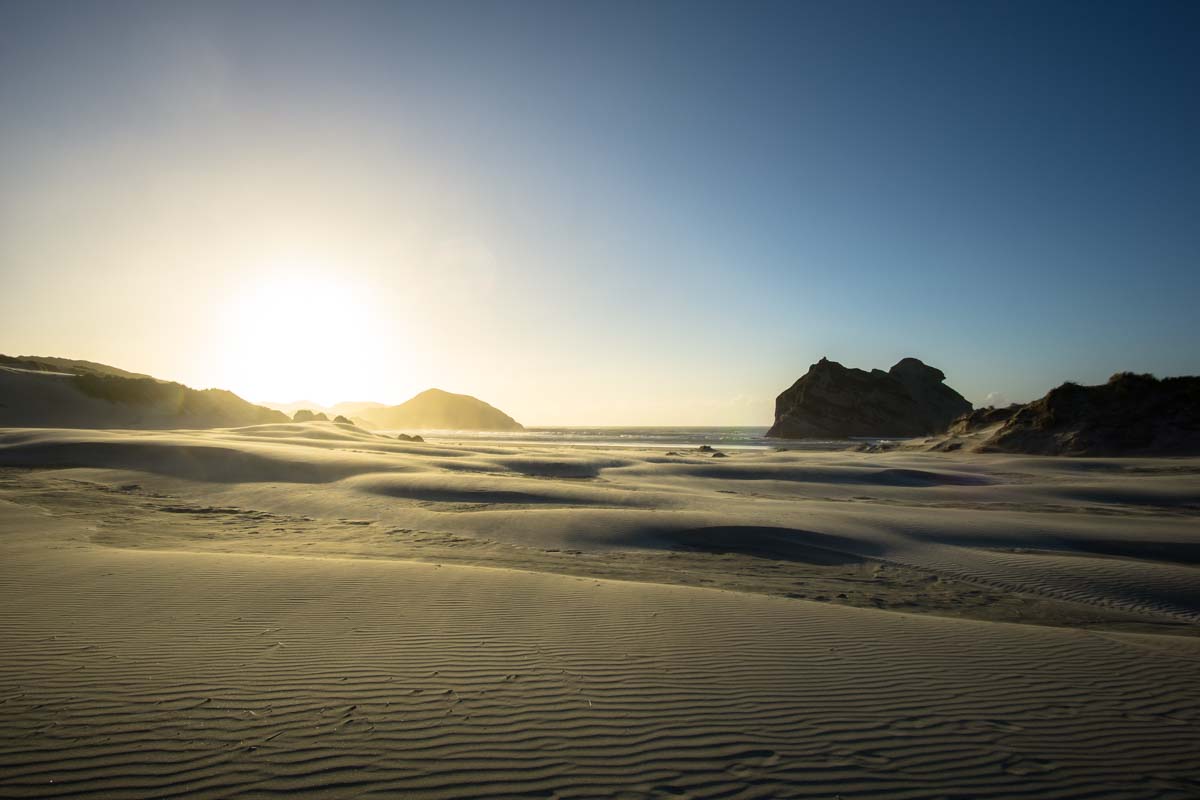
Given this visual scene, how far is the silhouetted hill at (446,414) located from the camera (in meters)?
141

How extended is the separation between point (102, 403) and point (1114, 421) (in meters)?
71.2

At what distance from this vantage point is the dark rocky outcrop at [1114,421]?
31359 mm

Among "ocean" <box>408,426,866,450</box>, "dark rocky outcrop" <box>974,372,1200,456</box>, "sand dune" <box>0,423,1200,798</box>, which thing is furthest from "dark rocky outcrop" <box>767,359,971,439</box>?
"sand dune" <box>0,423,1200,798</box>

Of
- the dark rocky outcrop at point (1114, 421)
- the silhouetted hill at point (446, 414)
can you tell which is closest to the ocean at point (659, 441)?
the dark rocky outcrop at point (1114, 421)

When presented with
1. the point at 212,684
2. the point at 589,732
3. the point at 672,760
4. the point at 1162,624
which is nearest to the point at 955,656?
the point at 672,760

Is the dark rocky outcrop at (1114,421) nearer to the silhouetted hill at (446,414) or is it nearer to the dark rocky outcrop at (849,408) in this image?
the dark rocky outcrop at (849,408)

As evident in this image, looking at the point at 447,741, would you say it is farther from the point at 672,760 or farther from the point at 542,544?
the point at 542,544

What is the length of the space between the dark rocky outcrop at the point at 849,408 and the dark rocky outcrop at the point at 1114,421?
1399 inches

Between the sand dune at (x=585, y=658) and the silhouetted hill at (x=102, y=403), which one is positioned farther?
the silhouetted hill at (x=102, y=403)

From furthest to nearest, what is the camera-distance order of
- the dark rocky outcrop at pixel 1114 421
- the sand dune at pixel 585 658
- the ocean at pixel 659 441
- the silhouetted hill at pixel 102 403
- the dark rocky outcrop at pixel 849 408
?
1. the dark rocky outcrop at pixel 849 408
2. the ocean at pixel 659 441
3. the silhouetted hill at pixel 102 403
4. the dark rocky outcrop at pixel 1114 421
5. the sand dune at pixel 585 658

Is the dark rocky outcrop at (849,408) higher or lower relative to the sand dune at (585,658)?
higher

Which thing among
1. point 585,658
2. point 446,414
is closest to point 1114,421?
point 585,658

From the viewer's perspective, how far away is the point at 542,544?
11.5 meters

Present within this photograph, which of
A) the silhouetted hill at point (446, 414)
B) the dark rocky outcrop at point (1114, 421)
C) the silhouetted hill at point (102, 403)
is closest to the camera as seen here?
the dark rocky outcrop at point (1114, 421)
